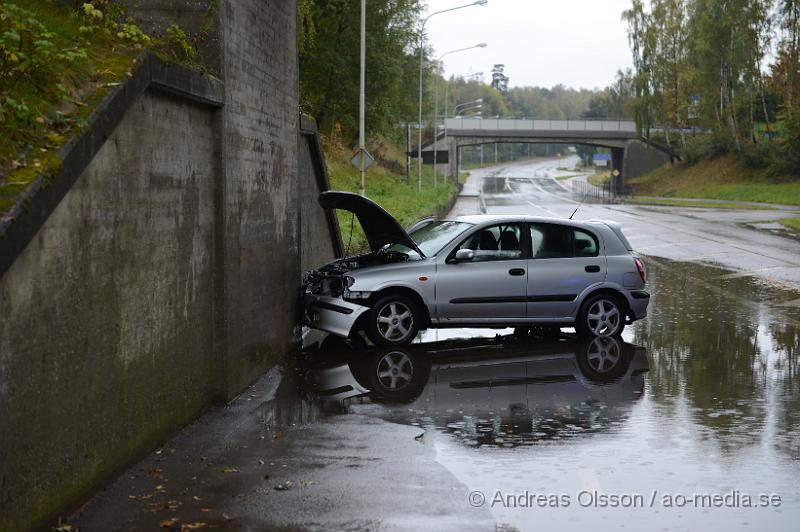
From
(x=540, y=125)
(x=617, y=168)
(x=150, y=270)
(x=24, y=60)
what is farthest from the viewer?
(x=617, y=168)

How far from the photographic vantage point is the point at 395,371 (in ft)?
34.1

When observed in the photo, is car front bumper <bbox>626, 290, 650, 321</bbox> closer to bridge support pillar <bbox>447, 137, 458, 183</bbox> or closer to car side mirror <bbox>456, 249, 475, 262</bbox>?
car side mirror <bbox>456, 249, 475, 262</bbox>

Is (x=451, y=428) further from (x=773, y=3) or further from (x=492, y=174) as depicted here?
(x=492, y=174)

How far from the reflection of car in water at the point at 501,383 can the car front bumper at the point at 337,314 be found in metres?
0.39

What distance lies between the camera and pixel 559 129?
9519cm

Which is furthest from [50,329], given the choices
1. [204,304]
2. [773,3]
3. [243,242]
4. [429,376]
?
[773,3]

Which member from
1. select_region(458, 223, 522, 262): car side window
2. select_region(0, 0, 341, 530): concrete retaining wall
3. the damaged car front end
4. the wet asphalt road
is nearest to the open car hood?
the damaged car front end

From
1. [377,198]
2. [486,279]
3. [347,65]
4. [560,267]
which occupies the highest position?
[347,65]

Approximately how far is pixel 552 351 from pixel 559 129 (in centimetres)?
8553

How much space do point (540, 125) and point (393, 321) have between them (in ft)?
283

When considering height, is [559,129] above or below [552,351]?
above

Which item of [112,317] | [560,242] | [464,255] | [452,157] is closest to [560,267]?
[560,242]

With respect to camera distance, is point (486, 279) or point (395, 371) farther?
point (486, 279)

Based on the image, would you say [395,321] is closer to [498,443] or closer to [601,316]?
[601,316]
